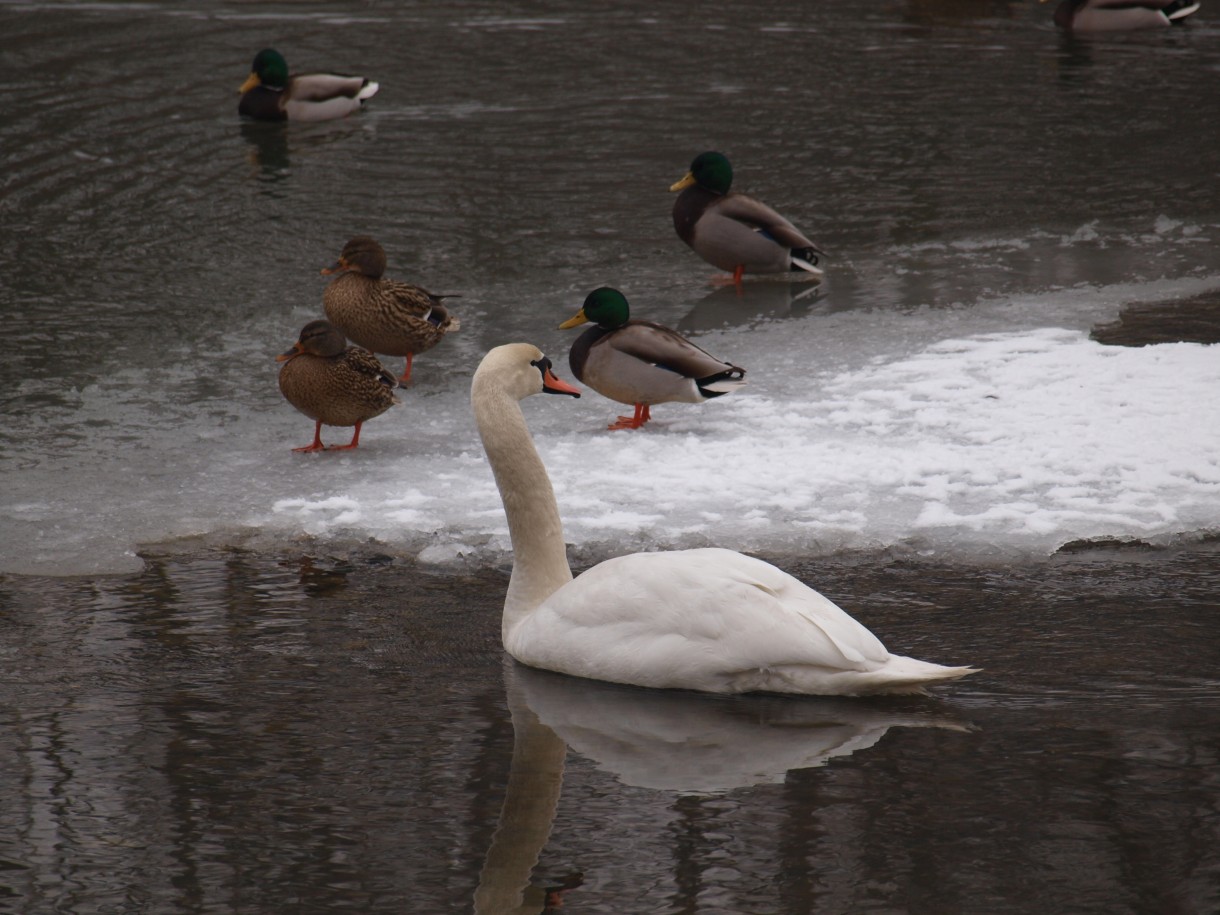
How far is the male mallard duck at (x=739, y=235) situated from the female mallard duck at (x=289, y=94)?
670cm

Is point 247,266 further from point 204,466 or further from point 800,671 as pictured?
point 800,671

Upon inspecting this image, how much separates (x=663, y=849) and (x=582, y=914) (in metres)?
0.33

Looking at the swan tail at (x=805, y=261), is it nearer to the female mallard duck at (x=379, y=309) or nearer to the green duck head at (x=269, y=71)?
the female mallard duck at (x=379, y=309)

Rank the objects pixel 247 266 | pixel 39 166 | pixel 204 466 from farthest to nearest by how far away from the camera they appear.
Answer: pixel 39 166 → pixel 247 266 → pixel 204 466

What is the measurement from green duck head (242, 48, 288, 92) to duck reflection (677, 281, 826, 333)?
24.3 ft

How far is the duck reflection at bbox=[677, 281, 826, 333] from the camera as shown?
9477 mm

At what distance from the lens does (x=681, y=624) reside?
4.66 metres

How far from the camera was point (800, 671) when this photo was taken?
15.1 ft

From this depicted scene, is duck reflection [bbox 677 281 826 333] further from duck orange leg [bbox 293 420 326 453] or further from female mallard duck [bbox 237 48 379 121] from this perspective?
female mallard duck [bbox 237 48 379 121]

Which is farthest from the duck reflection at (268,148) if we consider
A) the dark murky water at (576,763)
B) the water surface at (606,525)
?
the dark murky water at (576,763)

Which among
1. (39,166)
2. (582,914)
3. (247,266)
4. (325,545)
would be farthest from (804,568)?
(39,166)

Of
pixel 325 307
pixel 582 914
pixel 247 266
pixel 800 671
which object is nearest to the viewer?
pixel 582 914

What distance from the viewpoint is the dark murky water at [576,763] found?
12.0ft

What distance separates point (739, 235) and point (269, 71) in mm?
7658
